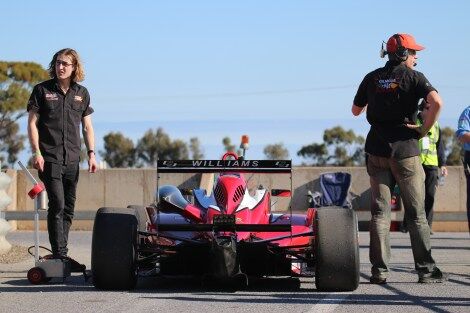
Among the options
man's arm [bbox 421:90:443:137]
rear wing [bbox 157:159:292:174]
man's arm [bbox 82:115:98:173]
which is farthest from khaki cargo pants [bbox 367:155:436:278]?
man's arm [bbox 82:115:98:173]

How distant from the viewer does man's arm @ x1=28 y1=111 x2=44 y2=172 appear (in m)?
10.2

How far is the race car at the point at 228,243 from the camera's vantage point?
919 centimetres

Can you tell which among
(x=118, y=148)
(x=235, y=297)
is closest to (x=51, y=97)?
(x=235, y=297)

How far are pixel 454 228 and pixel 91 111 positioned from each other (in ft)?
37.1

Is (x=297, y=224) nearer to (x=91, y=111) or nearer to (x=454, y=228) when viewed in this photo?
(x=91, y=111)

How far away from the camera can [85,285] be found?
32.5 ft

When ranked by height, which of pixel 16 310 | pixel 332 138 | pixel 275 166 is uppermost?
pixel 332 138

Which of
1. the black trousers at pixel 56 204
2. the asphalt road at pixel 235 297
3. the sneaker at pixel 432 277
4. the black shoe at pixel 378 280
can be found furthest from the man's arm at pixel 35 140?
the sneaker at pixel 432 277

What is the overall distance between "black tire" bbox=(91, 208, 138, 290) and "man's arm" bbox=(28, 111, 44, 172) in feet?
3.87

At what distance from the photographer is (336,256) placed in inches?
361

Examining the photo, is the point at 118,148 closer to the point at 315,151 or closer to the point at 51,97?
the point at 315,151

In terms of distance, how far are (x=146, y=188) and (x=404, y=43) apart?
11735mm

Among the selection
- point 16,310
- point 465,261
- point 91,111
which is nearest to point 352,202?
point 465,261

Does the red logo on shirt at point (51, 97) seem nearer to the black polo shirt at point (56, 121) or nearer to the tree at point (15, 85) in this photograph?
the black polo shirt at point (56, 121)
